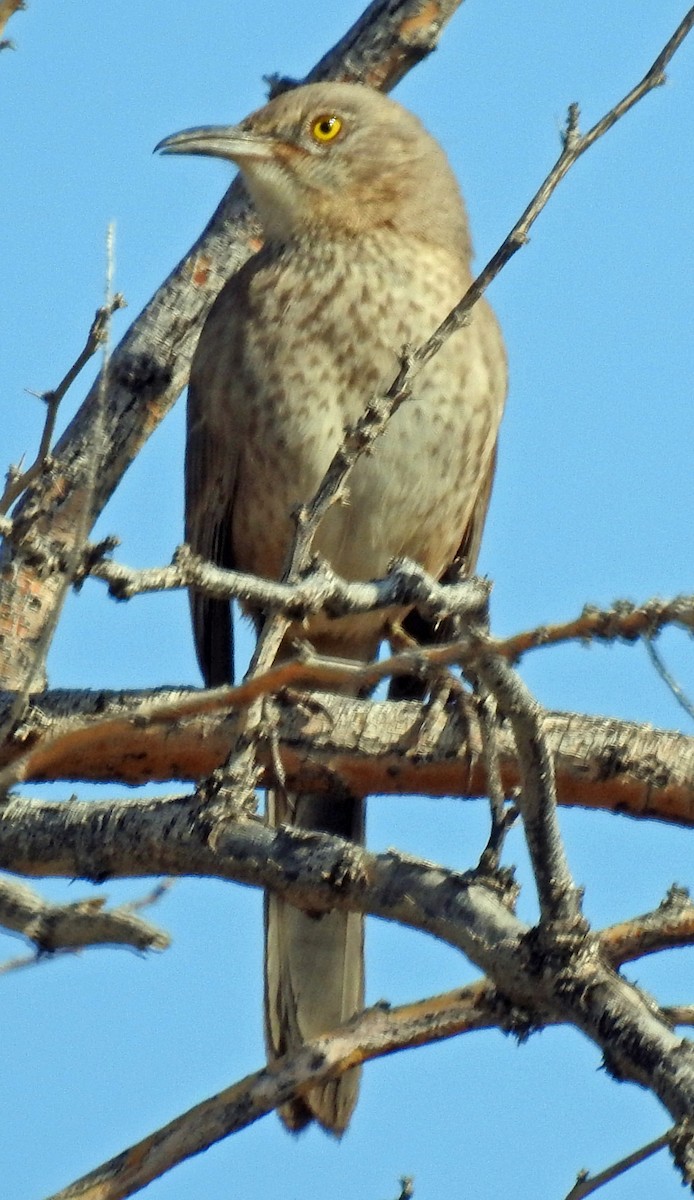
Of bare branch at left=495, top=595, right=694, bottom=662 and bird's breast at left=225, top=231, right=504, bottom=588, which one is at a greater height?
bird's breast at left=225, top=231, right=504, bottom=588

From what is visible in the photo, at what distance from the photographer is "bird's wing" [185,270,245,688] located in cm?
570

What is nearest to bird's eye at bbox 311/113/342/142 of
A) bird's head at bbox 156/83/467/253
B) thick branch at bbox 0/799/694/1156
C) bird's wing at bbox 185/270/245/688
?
bird's head at bbox 156/83/467/253

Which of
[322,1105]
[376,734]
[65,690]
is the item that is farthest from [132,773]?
[322,1105]

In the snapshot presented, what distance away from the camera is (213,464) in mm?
5824

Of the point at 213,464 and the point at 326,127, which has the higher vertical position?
the point at 326,127

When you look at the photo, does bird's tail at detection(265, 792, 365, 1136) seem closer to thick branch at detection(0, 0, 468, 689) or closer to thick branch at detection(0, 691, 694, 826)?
A: thick branch at detection(0, 691, 694, 826)

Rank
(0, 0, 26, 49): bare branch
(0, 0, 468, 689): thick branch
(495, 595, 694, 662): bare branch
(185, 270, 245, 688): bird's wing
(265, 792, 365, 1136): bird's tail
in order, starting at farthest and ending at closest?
(185, 270, 245, 688): bird's wing, (0, 0, 468, 689): thick branch, (265, 792, 365, 1136): bird's tail, (0, 0, 26, 49): bare branch, (495, 595, 694, 662): bare branch

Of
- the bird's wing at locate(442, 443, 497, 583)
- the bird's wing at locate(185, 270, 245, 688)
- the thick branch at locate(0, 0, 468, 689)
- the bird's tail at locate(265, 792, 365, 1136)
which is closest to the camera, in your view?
the bird's tail at locate(265, 792, 365, 1136)

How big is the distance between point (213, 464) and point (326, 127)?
1186mm

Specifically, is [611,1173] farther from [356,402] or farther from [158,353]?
[158,353]

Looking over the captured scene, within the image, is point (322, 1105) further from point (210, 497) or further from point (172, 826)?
point (210, 497)

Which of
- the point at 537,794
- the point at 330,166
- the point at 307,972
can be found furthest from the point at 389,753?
the point at 330,166

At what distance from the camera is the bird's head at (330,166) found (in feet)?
19.4

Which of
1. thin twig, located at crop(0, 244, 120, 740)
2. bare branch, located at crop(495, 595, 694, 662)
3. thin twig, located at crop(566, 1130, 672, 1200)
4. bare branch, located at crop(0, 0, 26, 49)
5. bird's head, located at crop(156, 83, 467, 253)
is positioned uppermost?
bird's head, located at crop(156, 83, 467, 253)
